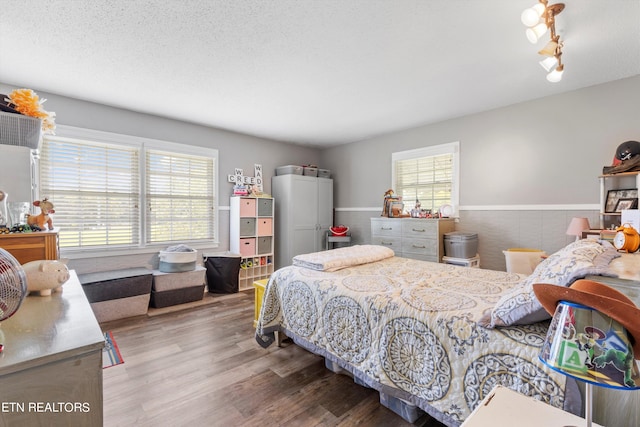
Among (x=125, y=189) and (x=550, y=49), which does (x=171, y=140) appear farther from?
(x=550, y=49)

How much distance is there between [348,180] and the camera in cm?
545

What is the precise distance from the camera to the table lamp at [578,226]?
9.35 ft

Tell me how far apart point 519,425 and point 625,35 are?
2841 mm

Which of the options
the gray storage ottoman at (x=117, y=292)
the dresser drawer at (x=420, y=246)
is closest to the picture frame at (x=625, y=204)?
the dresser drawer at (x=420, y=246)

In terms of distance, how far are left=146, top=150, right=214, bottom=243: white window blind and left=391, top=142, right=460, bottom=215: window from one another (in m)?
2.99

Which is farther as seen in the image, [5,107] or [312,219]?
[312,219]

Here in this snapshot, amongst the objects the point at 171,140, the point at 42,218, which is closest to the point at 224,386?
the point at 42,218

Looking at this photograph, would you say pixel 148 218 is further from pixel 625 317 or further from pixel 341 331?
pixel 625 317

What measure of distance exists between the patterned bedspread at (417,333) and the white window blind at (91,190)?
253 cm

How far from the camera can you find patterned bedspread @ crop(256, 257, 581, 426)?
1.24m

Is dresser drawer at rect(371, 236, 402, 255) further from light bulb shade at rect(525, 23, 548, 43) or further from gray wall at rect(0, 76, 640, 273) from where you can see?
light bulb shade at rect(525, 23, 548, 43)

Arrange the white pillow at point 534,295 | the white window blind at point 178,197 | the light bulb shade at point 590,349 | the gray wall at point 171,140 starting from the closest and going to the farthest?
the light bulb shade at point 590,349
the white pillow at point 534,295
the gray wall at point 171,140
the white window blind at point 178,197

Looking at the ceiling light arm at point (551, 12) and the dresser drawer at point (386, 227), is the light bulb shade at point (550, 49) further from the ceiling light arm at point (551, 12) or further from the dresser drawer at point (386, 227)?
the dresser drawer at point (386, 227)

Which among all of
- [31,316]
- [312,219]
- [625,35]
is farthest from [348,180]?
[31,316]
